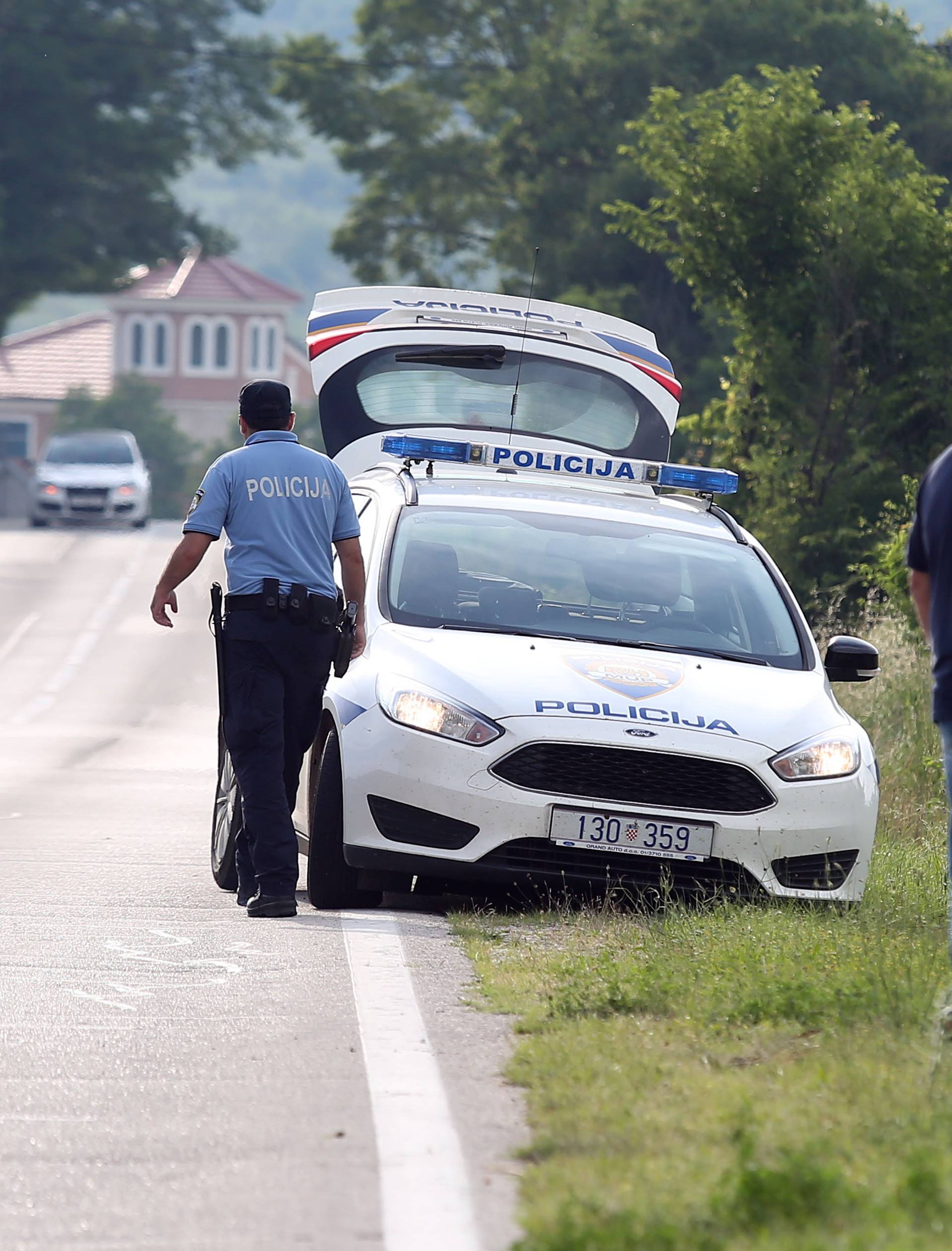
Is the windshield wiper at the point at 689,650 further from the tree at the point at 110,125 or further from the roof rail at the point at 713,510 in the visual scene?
the tree at the point at 110,125

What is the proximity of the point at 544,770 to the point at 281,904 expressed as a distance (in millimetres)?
1028

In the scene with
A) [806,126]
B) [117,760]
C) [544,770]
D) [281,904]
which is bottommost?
[117,760]

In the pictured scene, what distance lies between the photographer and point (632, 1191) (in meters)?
3.93

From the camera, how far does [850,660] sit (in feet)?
28.2

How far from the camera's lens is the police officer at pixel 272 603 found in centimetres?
794

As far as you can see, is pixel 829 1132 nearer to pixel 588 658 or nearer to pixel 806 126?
pixel 588 658

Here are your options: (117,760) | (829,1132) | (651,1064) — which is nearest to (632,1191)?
(829,1132)

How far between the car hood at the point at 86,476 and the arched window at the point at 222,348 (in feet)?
175

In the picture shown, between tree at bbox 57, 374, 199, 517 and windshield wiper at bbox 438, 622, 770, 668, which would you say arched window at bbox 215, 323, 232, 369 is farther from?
windshield wiper at bbox 438, 622, 770, 668

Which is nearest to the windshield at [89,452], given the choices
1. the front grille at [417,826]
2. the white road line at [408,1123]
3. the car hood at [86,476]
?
the car hood at [86,476]

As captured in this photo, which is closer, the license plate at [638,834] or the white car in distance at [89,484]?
the license plate at [638,834]

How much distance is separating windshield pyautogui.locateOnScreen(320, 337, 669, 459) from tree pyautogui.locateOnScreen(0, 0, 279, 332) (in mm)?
45022

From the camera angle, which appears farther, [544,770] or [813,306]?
[813,306]

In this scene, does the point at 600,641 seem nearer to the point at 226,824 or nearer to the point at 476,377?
the point at 226,824
